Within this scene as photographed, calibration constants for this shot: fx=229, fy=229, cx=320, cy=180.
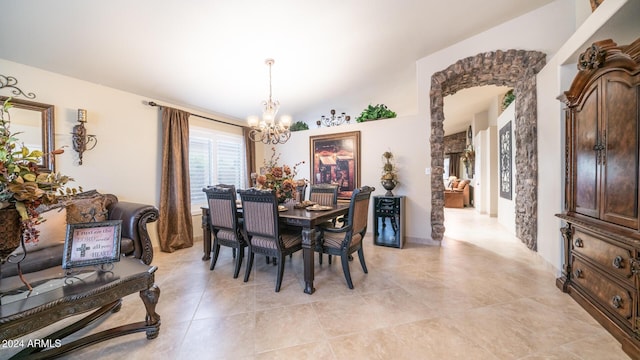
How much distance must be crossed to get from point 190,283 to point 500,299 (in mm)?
3183

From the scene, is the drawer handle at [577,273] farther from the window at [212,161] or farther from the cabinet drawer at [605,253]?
the window at [212,161]

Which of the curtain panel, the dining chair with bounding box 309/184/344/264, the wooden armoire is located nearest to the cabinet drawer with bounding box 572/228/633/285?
the wooden armoire

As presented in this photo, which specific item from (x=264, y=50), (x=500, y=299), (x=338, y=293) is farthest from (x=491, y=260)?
(x=264, y=50)

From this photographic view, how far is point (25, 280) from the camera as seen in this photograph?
1.47 m

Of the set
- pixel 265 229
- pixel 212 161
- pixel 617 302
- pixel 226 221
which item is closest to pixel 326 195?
pixel 265 229

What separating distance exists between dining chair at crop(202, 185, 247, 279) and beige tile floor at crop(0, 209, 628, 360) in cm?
33

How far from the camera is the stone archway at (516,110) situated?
3.14m

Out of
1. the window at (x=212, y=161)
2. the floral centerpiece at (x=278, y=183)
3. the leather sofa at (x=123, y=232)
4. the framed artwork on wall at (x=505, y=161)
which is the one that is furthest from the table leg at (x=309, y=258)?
the framed artwork on wall at (x=505, y=161)

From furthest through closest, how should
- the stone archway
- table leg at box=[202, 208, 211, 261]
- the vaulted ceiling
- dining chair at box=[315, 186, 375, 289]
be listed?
table leg at box=[202, 208, 211, 261] → the stone archway → dining chair at box=[315, 186, 375, 289] → the vaulted ceiling

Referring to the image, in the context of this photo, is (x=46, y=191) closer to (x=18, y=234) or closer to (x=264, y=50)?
(x=18, y=234)

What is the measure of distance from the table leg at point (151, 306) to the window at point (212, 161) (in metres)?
2.88

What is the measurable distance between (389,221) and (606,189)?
8.13ft

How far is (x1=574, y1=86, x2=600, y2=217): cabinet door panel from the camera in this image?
192 cm

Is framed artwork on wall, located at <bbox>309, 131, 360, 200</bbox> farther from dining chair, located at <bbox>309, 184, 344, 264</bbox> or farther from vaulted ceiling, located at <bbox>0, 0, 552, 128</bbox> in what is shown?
dining chair, located at <bbox>309, 184, 344, 264</bbox>
